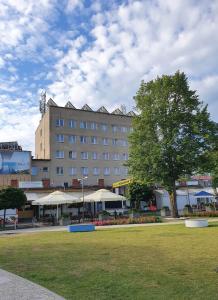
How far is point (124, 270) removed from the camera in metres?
9.85

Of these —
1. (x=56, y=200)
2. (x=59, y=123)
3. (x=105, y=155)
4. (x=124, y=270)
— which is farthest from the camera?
(x=105, y=155)

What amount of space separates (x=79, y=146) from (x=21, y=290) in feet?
201

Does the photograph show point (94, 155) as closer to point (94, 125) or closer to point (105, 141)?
point (105, 141)

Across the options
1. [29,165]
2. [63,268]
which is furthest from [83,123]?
[63,268]

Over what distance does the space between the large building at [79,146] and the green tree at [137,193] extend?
13.0 m

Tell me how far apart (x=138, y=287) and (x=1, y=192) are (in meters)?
30.5

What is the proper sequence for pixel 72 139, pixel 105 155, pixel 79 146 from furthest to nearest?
1. pixel 105 155
2. pixel 79 146
3. pixel 72 139

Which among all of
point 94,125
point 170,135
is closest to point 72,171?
point 94,125

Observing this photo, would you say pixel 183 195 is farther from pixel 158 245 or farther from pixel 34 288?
pixel 34 288

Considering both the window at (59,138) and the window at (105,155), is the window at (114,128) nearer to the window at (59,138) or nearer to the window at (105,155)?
the window at (105,155)

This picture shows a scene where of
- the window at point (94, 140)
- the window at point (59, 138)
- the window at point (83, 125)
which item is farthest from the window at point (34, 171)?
the window at point (94, 140)

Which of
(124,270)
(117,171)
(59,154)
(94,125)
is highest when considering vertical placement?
(94,125)

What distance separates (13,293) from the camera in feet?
25.0

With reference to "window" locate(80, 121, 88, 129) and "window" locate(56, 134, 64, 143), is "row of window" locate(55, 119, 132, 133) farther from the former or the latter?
"window" locate(56, 134, 64, 143)
